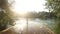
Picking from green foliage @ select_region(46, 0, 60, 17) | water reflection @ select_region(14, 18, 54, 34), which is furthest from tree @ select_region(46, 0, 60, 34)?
water reflection @ select_region(14, 18, 54, 34)

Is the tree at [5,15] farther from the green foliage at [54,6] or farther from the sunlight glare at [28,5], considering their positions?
the green foliage at [54,6]

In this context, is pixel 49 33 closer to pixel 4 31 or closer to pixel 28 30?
pixel 28 30

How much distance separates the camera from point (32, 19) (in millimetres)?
1383

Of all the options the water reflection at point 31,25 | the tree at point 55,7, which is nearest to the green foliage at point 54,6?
the tree at point 55,7

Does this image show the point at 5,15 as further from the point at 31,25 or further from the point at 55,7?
the point at 55,7

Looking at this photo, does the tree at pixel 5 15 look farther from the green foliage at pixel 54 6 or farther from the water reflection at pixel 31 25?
the green foliage at pixel 54 6

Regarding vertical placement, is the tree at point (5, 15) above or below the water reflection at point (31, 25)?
above

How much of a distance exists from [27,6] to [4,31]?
47 cm

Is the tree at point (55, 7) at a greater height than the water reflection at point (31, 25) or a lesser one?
greater

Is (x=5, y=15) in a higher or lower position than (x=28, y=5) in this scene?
lower

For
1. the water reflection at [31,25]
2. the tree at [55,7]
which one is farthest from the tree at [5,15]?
the tree at [55,7]

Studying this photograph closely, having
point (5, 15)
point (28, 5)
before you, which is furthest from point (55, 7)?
point (5, 15)

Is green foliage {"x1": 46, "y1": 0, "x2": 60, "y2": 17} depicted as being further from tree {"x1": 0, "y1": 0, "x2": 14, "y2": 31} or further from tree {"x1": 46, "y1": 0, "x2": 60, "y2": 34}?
tree {"x1": 0, "y1": 0, "x2": 14, "y2": 31}

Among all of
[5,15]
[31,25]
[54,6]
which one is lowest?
[31,25]
